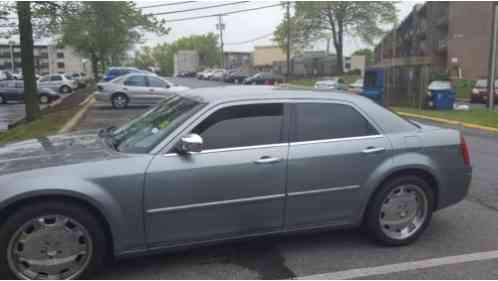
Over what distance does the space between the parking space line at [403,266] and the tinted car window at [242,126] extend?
1.19m

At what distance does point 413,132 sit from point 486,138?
8096 mm

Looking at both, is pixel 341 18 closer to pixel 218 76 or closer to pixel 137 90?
pixel 218 76

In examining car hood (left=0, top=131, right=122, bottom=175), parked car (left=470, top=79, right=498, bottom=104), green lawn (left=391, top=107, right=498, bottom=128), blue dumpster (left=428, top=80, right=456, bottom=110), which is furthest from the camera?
parked car (left=470, top=79, right=498, bottom=104)

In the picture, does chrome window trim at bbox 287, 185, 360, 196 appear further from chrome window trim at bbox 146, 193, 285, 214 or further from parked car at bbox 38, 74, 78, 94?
parked car at bbox 38, 74, 78, 94

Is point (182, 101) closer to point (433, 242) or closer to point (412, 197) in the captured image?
point (412, 197)

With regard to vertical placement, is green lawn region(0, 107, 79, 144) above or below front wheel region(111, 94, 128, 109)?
below

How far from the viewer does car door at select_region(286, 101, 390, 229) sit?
12.6 ft

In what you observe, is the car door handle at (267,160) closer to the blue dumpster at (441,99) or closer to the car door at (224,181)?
the car door at (224,181)

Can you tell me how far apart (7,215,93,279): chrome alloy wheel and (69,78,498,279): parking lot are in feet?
0.91

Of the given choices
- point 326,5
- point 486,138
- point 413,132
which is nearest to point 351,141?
point 413,132

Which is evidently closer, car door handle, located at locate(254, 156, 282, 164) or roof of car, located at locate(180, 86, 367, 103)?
car door handle, located at locate(254, 156, 282, 164)

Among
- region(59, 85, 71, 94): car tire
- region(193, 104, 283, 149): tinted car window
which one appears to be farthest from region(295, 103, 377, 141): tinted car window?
region(59, 85, 71, 94): car tire

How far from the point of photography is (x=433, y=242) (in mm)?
4316

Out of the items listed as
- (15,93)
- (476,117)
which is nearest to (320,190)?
(476,117)
